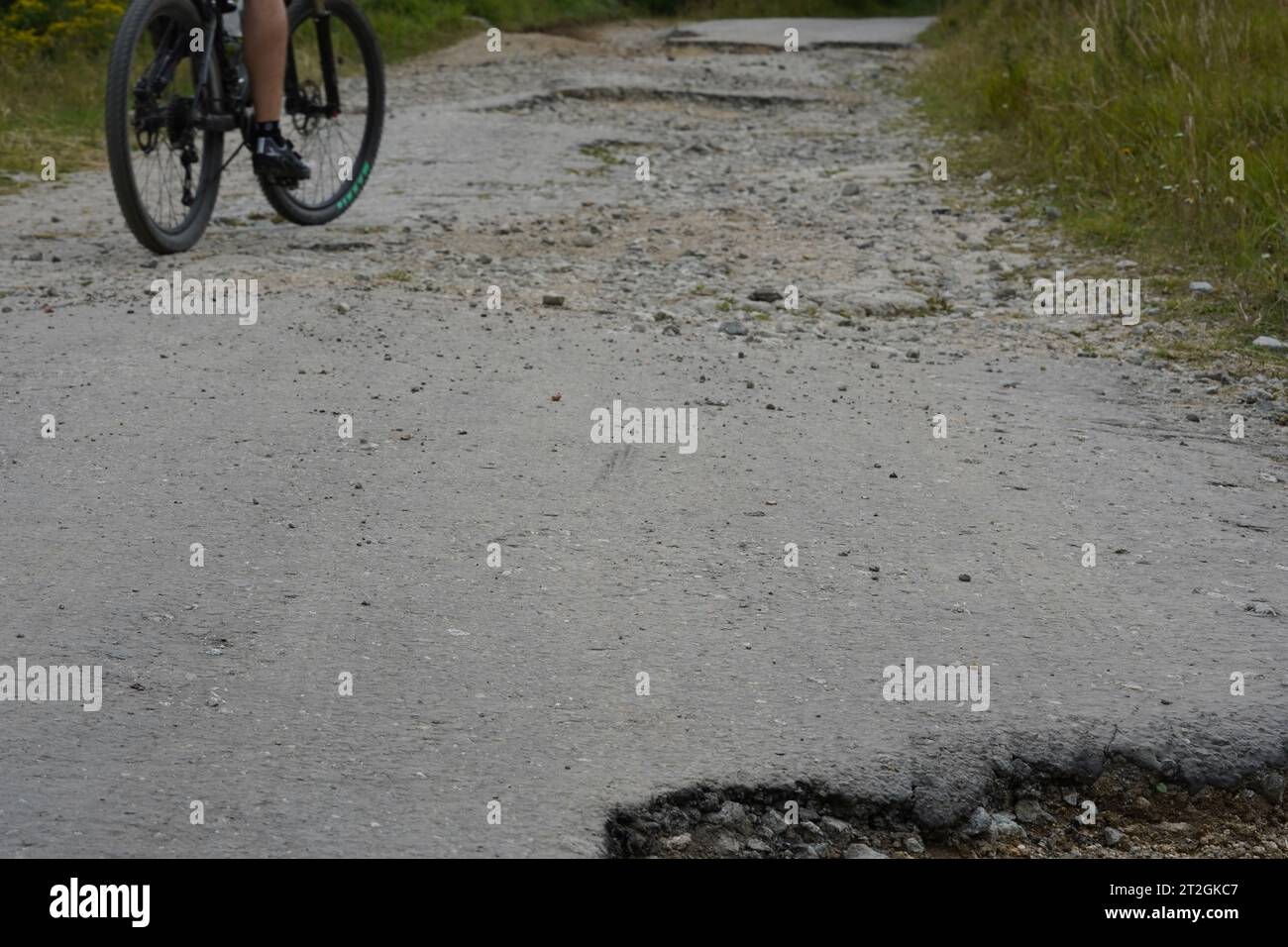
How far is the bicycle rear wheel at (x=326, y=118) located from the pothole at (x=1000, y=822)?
4.08 m

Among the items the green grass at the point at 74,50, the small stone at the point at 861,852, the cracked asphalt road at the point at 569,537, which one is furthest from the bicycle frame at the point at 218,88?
the small stone at the point at 861,852

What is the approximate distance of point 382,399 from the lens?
13.1ft

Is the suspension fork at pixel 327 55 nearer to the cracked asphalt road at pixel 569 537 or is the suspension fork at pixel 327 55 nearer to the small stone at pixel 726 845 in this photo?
the cracked asphalt road at pixel 569 537

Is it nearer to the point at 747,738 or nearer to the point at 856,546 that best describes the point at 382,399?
the point at 856,546

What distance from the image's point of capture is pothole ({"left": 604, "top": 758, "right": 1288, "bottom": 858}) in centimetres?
226

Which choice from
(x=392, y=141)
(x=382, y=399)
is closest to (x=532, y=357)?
(x=382, y=399)

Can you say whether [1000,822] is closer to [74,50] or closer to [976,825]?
[976,825]

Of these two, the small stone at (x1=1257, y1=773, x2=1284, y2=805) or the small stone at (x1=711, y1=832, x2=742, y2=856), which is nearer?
the small stone at (x1=711, y1=832, x2=742, y2=856)

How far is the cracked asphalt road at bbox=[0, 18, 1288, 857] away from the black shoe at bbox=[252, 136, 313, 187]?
0.92 feet

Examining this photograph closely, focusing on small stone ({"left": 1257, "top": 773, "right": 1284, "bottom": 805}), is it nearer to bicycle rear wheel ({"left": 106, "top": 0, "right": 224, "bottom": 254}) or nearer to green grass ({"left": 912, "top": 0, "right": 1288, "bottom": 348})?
green grass ({"left": 912, "top": 0, "right": 1288, "bottom": 348})

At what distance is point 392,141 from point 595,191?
6.22 ft

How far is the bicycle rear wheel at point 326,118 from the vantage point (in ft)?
19.6

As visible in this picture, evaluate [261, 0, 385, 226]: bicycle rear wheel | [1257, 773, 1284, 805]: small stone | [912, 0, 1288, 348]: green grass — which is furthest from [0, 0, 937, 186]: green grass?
[1257, 773, 1284, 805]: small stone

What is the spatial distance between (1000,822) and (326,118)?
4.96m
